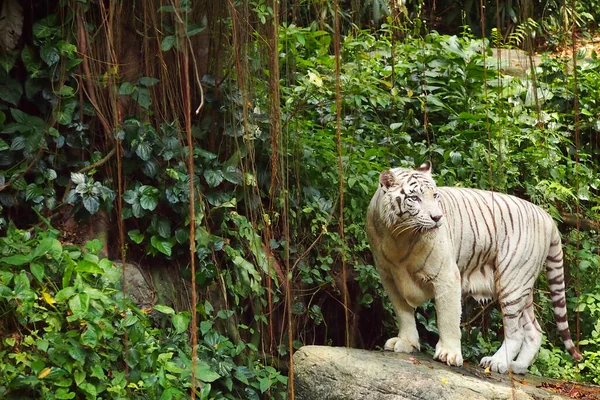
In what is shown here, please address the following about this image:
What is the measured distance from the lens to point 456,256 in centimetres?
514

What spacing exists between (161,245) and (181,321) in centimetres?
53

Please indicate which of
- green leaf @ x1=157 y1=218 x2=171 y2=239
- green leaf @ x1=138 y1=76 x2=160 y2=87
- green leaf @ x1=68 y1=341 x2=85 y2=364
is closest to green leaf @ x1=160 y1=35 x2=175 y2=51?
green leaf @ x1=138 y1=76 x2=160 y2=87

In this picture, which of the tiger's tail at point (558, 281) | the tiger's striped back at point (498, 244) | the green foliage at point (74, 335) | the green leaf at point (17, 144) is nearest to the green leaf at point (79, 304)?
the green foliage at point (74, 335)

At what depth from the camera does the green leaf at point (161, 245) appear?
4.99 metres

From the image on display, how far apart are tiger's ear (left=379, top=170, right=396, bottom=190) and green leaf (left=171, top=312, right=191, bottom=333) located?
1308 mm

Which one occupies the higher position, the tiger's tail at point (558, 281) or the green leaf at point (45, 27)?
the green leaf at point (45, 27)

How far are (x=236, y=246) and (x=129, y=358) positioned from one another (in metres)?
1.25

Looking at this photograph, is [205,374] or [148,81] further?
[148,81]

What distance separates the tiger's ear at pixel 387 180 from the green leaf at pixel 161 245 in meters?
1.29

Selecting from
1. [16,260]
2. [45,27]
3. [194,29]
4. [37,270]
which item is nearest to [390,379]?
[37,270]

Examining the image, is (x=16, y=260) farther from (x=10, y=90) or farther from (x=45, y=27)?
(x=45, y=27)

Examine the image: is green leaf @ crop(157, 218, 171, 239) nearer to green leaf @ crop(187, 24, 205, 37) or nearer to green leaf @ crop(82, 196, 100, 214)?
green leaf @ crop(82, 196, 100, 214)

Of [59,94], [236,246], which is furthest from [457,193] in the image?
[59,94]

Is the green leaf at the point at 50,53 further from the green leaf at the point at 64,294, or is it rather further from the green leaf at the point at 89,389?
the green leaf at the point at 89,389
